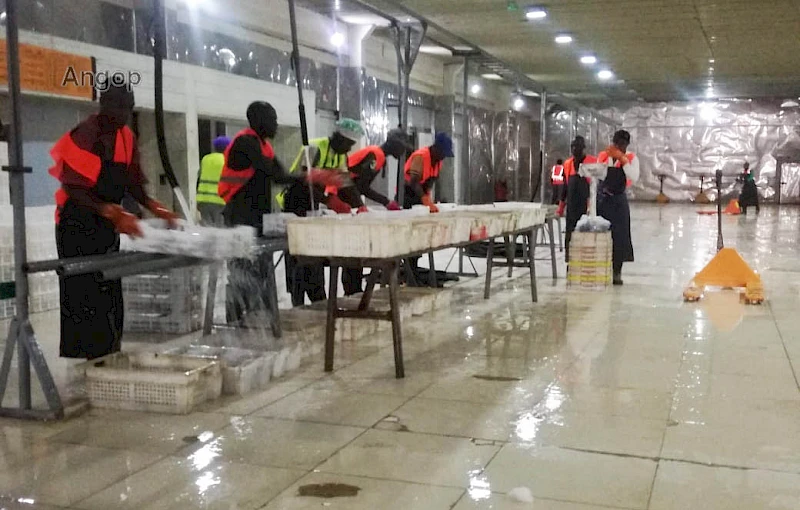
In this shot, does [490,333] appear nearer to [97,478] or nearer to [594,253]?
[594,253]

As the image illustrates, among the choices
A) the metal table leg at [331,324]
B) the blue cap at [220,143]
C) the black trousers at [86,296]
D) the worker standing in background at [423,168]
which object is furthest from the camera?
the blue cap at [220,143]

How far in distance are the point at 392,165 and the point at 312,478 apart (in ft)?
35.3

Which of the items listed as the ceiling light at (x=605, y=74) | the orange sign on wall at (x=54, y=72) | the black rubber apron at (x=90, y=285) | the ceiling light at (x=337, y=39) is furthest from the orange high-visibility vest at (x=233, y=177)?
the ceiling light at (x=605, y=74)

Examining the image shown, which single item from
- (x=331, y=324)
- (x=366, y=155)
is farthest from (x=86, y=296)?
(x=366, y=155)

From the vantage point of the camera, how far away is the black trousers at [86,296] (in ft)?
12.3

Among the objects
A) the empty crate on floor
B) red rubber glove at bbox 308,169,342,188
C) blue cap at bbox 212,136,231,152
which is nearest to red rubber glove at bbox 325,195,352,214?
red rubber glove at bbox 308,169,342,188

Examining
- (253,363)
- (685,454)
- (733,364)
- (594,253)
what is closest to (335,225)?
(253,363)

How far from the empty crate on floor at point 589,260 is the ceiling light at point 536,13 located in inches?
191

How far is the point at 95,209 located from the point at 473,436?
195cm

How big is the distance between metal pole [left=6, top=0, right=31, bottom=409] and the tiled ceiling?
298cm

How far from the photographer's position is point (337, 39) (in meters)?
10.8

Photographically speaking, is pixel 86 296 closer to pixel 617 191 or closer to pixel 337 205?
pixel 337 205

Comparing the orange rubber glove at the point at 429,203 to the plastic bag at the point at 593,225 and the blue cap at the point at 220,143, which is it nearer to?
the plastic bag at the point at 593,225

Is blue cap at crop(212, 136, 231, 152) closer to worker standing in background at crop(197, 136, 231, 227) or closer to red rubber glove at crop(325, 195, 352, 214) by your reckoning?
worker standing in background at crop(197, 136, 231, 227)
